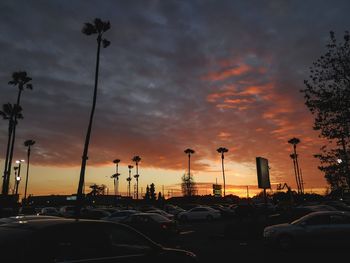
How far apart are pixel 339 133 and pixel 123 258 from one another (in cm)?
2080

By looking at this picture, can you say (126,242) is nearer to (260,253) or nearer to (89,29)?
(260,253)

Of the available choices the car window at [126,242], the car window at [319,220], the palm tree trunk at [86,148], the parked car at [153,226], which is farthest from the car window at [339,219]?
the palm tree trunk at [86,148]

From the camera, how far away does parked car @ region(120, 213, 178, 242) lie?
17.5 meters

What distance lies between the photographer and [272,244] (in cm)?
1409

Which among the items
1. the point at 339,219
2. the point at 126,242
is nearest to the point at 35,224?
the point at 126,242

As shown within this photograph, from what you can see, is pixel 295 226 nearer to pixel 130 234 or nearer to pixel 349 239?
pixel 349 239

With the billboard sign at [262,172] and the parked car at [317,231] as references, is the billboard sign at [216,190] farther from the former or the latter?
the parked car at [317,231]

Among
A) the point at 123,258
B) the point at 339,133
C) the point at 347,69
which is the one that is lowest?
the point at 123,258

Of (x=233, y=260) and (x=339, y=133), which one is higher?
(x=339, y=133)

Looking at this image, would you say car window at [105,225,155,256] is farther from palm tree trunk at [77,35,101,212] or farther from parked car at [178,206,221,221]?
parked car at [178,206,221,221]

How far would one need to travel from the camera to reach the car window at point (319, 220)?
1327 cm

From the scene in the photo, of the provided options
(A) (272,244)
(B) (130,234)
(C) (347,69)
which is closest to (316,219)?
(A) (272,244)

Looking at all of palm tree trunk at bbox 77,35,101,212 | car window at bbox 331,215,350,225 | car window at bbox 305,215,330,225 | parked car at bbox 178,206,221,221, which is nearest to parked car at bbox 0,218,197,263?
car window at bbox 305,215,330,225

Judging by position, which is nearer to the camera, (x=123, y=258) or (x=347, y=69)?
(x=123, y=258)
